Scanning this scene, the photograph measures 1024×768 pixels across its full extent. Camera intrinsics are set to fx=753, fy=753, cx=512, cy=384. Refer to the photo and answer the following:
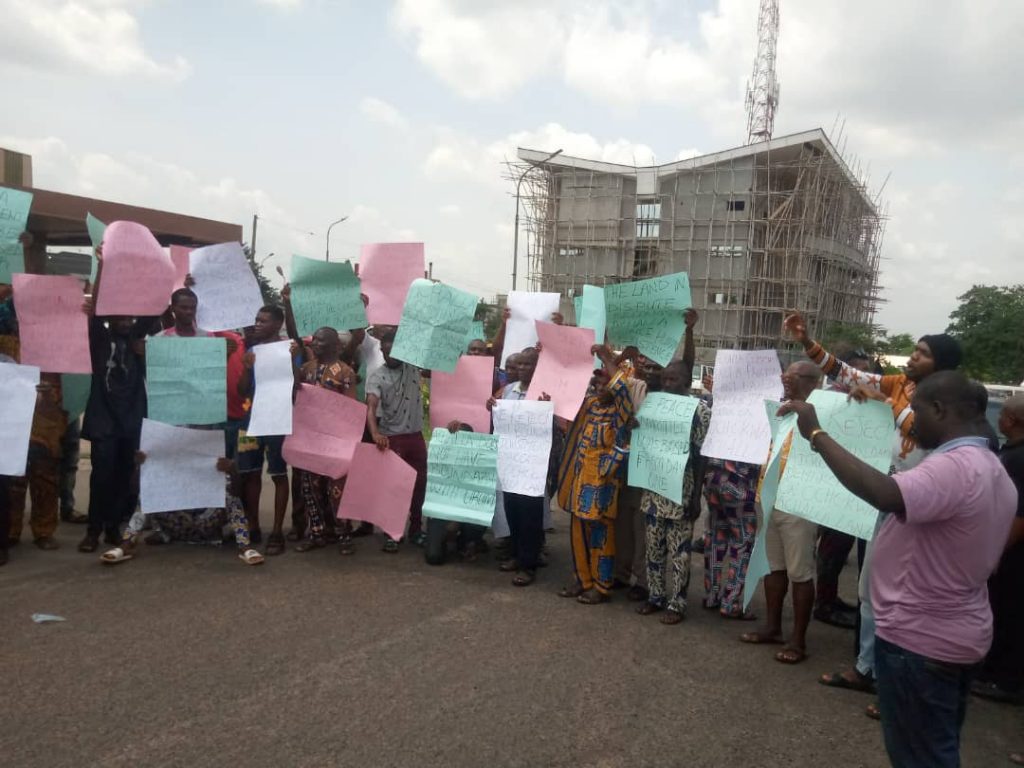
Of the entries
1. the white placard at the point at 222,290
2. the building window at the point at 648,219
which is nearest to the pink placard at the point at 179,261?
the white placard at the point at 222,290

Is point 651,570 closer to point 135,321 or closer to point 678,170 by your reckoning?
point 135,321

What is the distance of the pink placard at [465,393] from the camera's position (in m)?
6.03

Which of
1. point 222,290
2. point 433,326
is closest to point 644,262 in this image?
point 433,326

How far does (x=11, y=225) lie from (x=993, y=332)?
34.9 meters

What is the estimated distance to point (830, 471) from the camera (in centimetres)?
393

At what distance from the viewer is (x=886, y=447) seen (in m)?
3.79

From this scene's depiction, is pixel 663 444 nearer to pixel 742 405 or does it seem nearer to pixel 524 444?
pixel 742 405

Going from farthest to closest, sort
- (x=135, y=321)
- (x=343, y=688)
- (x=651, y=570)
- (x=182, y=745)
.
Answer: (x=135, y=321) < (x=651, y=570) < (x=343, y=688) < (x=182, y=745)

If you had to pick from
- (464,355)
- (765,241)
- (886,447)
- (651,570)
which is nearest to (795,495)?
(886,447)

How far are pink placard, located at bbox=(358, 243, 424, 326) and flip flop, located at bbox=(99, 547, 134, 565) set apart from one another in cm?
252

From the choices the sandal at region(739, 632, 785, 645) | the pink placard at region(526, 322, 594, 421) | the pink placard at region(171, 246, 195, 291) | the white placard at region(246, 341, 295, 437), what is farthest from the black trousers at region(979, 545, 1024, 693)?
the pink placard at region(171, 246, 195, 291)

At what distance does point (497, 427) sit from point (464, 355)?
0.76m

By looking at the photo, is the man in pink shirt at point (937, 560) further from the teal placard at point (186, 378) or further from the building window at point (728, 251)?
the building window at point (728, 251)

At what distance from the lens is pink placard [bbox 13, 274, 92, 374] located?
17.5 ft
